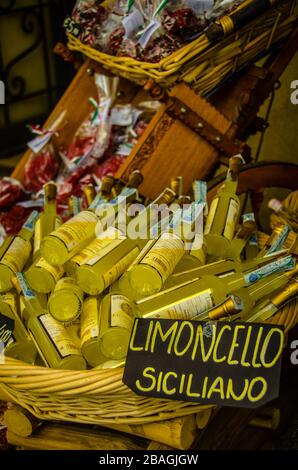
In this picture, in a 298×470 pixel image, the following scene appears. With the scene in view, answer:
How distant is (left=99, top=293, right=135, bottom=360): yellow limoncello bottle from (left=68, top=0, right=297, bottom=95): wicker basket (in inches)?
29.9

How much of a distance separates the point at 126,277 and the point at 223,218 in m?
0.32

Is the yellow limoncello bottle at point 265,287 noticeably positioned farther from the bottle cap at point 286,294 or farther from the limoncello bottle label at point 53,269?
the limoncello bottle label at point 53,269

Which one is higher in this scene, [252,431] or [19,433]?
[19,433]

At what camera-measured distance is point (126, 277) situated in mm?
1253

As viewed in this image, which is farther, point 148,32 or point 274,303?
point 148,32

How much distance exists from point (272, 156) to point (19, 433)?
1.37m

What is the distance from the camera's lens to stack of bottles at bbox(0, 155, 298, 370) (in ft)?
3.88

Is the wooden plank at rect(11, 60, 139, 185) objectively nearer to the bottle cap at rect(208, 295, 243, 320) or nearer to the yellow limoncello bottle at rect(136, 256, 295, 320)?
the yellow limoncello bottle at rect(136, 256, 295, 320)
